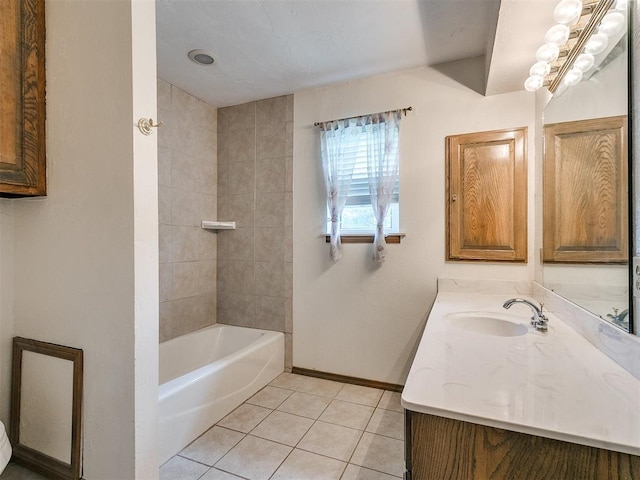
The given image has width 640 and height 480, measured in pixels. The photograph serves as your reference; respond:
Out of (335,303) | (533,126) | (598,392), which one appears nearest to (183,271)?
(335,303)

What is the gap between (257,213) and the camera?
2.78 meters

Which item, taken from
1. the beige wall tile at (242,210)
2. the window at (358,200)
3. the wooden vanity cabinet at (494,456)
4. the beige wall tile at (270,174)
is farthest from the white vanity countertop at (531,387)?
the beige wall tile at (242,210)

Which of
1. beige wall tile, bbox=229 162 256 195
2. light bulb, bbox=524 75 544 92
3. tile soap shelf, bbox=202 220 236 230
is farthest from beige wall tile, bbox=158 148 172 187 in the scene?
light bulb, bbox=524 75 544 92

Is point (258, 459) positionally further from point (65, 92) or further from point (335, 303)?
point (65, 92)

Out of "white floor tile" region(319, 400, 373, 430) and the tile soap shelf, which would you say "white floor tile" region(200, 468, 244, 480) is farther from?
the tile soap shelf

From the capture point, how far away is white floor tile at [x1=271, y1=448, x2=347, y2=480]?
1491mm

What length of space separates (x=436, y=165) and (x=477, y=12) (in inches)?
34.9

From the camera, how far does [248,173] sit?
2811 millimetres

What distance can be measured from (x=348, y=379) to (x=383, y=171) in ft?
5.48

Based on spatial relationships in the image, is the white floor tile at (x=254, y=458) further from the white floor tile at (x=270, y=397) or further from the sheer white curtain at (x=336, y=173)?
the sheer white curtain at (x=336, y=173)

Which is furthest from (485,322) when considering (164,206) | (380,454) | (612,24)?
(164,206)

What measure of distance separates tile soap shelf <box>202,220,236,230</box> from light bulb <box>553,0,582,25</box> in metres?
2.47

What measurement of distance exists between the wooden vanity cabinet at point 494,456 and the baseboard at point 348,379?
5.59ft

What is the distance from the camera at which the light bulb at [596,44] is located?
111 cm
